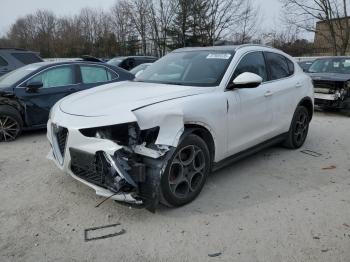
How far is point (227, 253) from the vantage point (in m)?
2.83

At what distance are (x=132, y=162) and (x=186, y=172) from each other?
2.35 ft

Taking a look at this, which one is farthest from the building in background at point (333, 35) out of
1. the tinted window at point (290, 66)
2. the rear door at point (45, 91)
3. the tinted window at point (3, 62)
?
the rear door at point (45, 91)

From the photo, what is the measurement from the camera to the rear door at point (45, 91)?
21.1 ft

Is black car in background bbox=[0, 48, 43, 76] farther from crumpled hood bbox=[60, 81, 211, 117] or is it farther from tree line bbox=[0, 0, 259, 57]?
tree line bbox=[0, 0, 259, 57]

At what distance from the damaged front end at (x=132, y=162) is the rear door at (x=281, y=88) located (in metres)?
2.29

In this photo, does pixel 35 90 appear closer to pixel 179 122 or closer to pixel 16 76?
pixel 16 76

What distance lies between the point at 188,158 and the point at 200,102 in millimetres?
618

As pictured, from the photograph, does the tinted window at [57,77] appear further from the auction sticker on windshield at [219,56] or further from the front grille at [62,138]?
the auction sticker on windshield at [219,56]

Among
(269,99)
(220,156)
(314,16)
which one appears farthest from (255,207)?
(314,16)

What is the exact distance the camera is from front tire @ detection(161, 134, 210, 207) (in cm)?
335

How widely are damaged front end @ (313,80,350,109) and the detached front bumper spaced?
7.14 meters

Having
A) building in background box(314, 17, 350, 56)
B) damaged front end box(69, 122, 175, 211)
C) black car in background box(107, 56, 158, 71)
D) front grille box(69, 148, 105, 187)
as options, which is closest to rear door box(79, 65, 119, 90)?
front grille box(69, 148, 105, 187)

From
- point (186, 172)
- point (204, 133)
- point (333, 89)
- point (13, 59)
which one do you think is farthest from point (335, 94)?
point (13, 59)

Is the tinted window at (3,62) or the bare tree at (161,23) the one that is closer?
the tinted window at (3,62)
